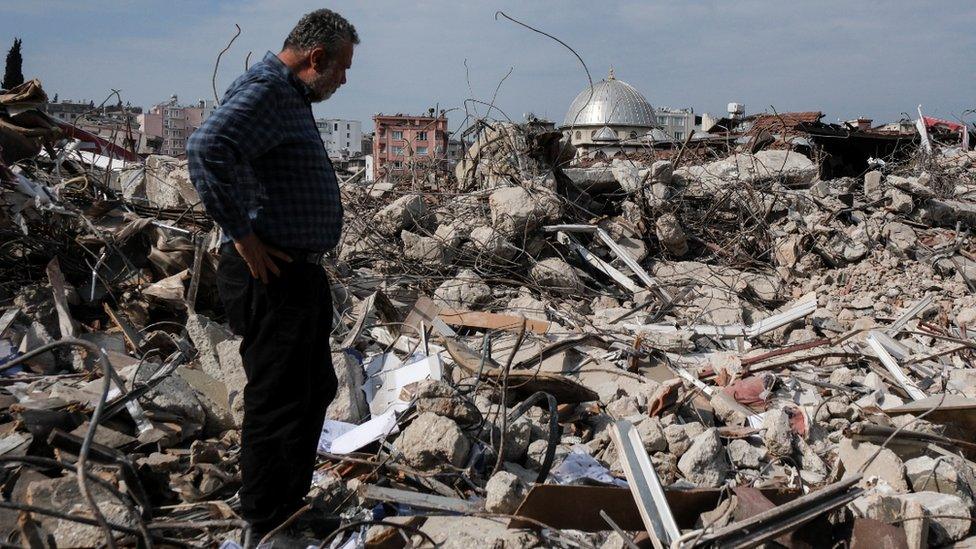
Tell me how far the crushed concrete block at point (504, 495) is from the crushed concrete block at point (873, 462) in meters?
1.47

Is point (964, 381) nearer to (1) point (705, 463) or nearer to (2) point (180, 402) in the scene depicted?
(1) point (705, 463)

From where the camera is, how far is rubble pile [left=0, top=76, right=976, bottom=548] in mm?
2770

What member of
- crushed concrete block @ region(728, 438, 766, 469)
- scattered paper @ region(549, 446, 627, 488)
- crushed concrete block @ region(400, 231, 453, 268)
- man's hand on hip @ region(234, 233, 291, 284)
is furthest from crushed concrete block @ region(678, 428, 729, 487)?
crushed concrete block @ region(400, 231, 453, 268)

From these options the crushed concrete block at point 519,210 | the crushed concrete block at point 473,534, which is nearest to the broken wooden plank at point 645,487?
the crushed concrete block at point 473,534

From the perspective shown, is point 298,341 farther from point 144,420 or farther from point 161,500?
point 144,420

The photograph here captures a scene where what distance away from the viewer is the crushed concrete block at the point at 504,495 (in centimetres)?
276

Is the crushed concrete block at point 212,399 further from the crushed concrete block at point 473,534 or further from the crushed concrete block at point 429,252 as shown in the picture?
the crushed concrete block at point 429,252

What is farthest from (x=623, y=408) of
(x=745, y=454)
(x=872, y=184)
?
(x=872, y=184)

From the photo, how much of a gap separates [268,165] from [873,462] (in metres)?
2.84

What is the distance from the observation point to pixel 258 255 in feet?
7.80

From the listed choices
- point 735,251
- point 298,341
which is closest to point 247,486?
point 298,341

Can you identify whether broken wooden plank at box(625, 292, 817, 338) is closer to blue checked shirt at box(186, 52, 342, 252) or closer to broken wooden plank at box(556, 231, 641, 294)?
broken wooden plank at box(556, 231, 641, 294)

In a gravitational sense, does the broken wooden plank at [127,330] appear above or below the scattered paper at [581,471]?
above

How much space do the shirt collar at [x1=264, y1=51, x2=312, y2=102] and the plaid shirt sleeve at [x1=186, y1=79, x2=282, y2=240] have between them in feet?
0.38
